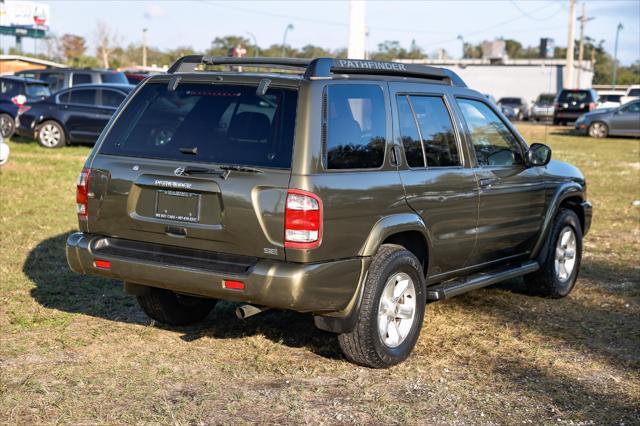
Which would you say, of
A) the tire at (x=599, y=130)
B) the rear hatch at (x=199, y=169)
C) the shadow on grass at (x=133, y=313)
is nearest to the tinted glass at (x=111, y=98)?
the shadow on grass at (x=133, y=313)

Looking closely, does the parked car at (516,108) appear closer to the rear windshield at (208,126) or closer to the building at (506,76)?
the building at (506,76)

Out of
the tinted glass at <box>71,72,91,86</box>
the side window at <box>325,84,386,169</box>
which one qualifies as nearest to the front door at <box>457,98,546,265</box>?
the side window at <box>325,84,386,169</box>

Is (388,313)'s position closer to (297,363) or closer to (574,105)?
(297,363)

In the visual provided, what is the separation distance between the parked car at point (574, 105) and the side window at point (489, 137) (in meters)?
33.1

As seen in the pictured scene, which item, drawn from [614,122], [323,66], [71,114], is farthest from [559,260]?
[614,122]

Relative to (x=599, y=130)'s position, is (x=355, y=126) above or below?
above

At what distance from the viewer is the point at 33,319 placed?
6457 mm

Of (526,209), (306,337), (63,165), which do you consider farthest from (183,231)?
(63,165)

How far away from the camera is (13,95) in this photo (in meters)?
23.4

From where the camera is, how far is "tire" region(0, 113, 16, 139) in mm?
22875

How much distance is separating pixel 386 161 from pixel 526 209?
1.99 metres

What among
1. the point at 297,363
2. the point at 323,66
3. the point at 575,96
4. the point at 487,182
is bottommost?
the point at 297,363

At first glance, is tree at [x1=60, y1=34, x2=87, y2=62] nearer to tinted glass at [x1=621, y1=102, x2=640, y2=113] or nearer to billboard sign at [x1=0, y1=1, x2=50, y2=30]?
billboard sign at [x1=0, y1=1, x2=50, y2=30]

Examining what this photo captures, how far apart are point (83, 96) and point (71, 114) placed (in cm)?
52
